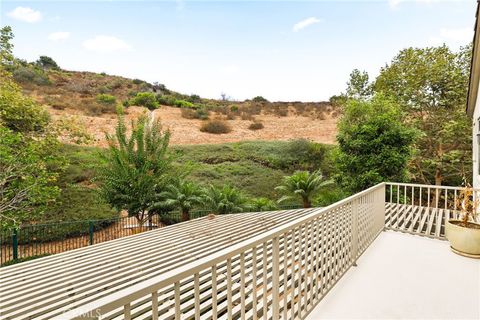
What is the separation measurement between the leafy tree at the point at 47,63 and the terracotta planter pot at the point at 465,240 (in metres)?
40.8

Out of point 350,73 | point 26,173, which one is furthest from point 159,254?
point 350,73

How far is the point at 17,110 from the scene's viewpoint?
7.54 m

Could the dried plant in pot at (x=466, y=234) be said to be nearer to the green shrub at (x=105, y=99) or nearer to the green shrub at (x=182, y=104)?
the green shrub at (x=182, y=104)

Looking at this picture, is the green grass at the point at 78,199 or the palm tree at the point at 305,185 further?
the palm tree at the point at 305,185

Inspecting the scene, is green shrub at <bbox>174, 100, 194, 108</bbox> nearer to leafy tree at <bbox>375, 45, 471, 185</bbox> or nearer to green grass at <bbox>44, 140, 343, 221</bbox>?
green grass at <bbox>44, 140, 343, 221</bbox>

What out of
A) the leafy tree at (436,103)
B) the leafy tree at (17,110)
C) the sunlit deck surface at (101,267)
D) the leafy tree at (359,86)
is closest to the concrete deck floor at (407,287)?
the sunlit deck surface at (101,267)

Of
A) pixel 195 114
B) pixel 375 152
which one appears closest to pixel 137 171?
pixel 375 152

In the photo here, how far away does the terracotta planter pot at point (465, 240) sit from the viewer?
3.31 metres

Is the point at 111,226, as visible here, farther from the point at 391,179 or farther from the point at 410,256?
the point at 391,179

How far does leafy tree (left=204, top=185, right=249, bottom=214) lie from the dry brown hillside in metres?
10.5

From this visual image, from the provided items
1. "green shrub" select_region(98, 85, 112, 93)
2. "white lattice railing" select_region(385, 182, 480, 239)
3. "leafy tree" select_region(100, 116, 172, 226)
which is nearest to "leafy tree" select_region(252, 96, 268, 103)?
"green shrub" select_region(98, 85, 112, 93)

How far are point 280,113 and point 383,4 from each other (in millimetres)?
17890

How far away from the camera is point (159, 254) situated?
12.9ft

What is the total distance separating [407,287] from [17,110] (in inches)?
405
